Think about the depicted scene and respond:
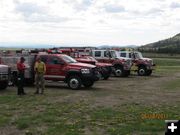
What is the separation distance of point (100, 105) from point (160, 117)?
3301mm

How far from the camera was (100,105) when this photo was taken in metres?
14.8

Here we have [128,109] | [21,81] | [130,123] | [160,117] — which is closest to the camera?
[130,123]

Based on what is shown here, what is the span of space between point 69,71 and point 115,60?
1138 centimetres

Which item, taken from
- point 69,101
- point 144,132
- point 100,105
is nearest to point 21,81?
point 69,101

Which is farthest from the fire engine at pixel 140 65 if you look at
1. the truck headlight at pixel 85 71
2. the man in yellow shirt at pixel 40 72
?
the man in yellow shirt at pixel 40 72

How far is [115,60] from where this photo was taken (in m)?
32.4

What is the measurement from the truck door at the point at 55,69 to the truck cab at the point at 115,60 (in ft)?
34.1

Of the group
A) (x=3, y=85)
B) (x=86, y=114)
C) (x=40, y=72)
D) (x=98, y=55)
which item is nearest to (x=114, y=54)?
(x=98, y=55)

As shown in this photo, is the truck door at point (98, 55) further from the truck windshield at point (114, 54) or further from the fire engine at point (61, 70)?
the fire engine at point (61, 70)

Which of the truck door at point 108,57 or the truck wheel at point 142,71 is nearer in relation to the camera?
the truck door at point 108,57

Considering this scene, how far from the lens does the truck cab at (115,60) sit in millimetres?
32469

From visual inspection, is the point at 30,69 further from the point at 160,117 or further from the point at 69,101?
the point at 160,117

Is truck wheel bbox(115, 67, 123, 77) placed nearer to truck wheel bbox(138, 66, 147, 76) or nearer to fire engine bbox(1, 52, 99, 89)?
truck wheel bbox(138, 66, 147, 76)

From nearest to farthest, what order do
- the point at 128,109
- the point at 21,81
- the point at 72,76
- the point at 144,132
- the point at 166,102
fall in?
the point at 144,132
the point at 128,109
the point at 166,102
the point at 21,81
the point at 72,76
